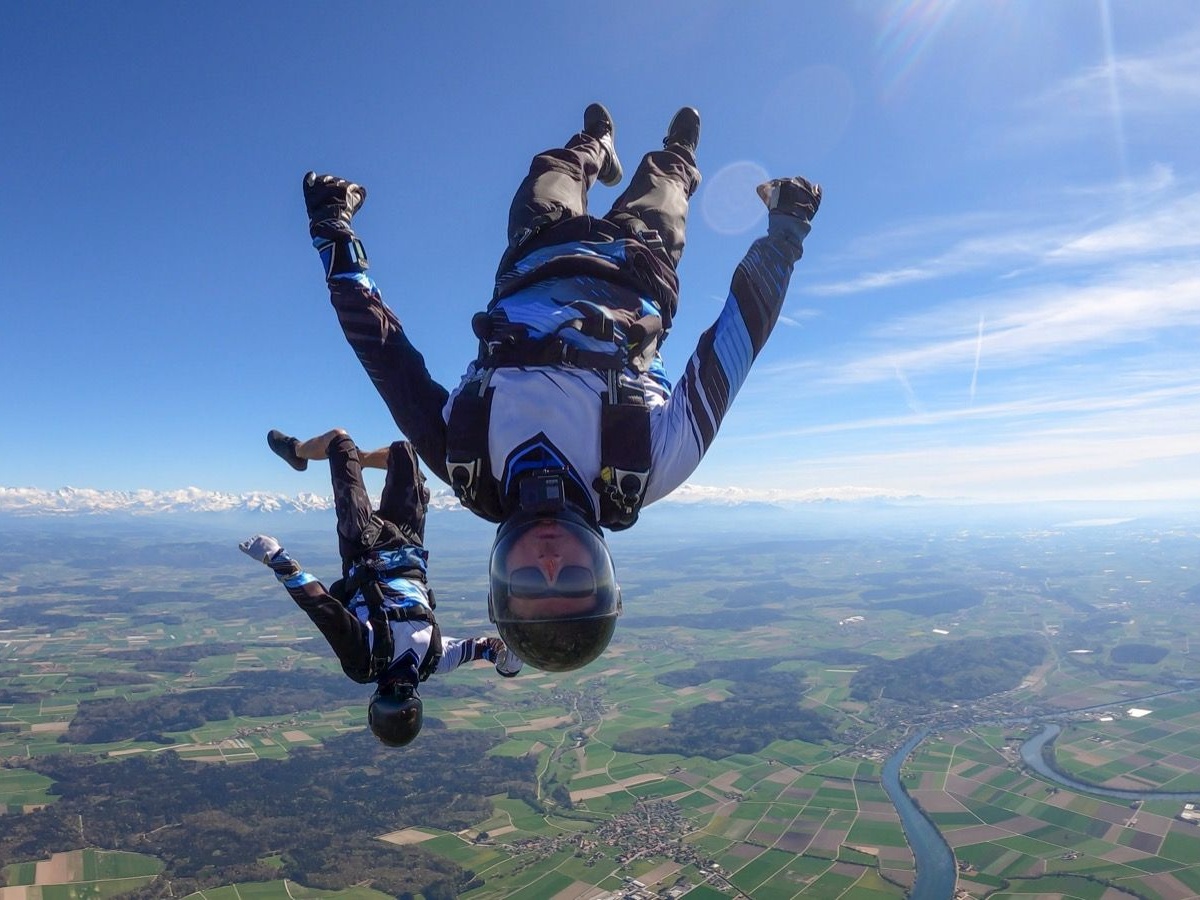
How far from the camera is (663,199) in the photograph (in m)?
3.24

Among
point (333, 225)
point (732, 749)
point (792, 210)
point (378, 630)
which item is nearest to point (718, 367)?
point (792, 210)

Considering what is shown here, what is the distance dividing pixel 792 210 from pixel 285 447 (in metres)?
2.87

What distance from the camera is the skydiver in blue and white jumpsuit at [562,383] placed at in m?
2.18

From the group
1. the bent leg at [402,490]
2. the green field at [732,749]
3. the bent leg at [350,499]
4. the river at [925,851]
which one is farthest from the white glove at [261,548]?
the river at [925,851]

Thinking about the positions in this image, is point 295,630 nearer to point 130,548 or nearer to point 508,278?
point 508,278

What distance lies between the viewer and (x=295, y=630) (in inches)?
3900

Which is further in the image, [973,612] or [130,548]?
[130,548]

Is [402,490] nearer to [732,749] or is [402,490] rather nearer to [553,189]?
[553,189]

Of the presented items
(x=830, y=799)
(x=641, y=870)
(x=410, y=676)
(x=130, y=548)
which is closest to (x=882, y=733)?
(x=830, y=799)

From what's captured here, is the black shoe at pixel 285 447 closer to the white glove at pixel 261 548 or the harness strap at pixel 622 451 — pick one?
the white glove at pixel 261 548

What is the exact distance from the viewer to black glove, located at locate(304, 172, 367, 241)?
255 cm

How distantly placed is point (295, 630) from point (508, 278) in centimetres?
10948

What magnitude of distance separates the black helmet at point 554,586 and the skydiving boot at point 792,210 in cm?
141

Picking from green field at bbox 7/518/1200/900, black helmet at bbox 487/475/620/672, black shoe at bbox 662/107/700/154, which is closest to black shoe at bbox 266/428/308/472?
black helmet at bbox 487/475/620/672
